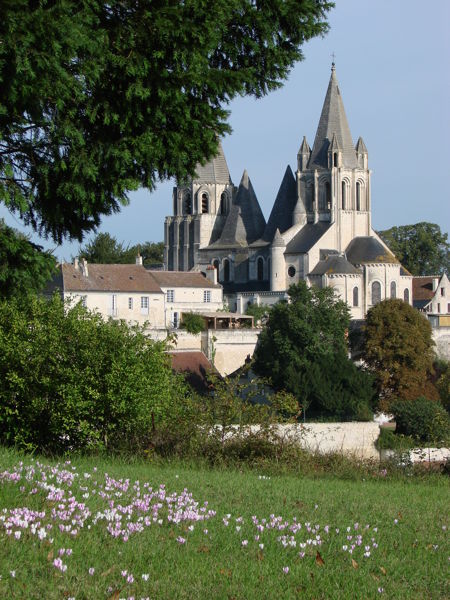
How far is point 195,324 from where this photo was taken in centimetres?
5347

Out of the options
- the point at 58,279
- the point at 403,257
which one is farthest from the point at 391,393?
the point at 403,257

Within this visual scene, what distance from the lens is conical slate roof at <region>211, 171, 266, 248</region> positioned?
275 feet

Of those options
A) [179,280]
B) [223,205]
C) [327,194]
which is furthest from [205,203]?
[179,280]

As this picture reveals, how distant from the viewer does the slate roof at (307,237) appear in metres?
76.9

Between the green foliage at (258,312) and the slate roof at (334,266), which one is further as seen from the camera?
the slate roof at (334,266)

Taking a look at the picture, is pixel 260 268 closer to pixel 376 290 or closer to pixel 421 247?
pixel 376 290

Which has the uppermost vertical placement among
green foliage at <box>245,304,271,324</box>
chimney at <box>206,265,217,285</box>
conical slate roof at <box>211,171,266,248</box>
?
conical slate roof at <box>211,171,266,248</box>

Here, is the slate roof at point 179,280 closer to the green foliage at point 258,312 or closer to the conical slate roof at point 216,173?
the green foliage at point 258,312

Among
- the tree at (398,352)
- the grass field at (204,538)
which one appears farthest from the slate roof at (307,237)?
the grass field at (204,538)

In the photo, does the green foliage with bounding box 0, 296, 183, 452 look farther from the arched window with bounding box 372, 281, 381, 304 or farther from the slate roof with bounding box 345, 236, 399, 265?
the slate roof with bounding box 345, 236, 399, 265

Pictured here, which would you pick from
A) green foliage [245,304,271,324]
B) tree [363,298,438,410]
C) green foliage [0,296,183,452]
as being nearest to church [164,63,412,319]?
green foliage [245,304,271,324]

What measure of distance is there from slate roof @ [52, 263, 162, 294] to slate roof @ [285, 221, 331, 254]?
821 inches

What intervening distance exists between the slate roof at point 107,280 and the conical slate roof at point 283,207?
25284 millimetres

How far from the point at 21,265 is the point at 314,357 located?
1528 inches
